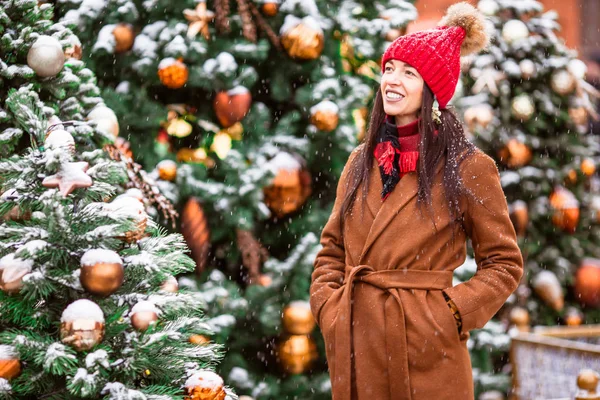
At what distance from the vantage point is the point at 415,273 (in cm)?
245

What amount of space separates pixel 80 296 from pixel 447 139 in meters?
1.22

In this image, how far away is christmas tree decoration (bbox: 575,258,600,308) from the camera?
→ 5.12m

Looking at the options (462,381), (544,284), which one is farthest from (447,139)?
(544,284)

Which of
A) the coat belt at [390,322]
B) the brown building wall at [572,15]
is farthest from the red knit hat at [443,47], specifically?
the brown building wall at [572,15]

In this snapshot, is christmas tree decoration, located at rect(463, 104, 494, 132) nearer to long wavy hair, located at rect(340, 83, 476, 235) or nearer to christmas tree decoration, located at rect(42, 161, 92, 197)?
long wavy hair, located at rect(340, 83, 476, 235)

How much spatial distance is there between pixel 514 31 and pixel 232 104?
7.53 feet

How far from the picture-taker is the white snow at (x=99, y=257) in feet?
6.40

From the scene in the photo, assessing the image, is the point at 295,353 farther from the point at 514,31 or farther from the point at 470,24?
the point at 514,31

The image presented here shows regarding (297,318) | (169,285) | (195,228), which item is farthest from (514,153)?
(169,285)

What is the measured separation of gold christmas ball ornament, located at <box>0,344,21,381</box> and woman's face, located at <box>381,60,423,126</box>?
132 cm

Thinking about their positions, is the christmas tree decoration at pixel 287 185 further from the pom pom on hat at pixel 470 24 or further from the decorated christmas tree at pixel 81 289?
the decorated christmas tree at pixel 81 289

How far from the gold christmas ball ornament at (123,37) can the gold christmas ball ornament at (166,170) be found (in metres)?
0.56

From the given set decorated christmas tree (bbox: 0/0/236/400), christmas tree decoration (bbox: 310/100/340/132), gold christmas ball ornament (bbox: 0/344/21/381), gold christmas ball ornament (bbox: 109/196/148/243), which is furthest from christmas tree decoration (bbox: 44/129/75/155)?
christmas tree decoration (bbox: 310/100/340/132)

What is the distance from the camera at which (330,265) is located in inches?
105
